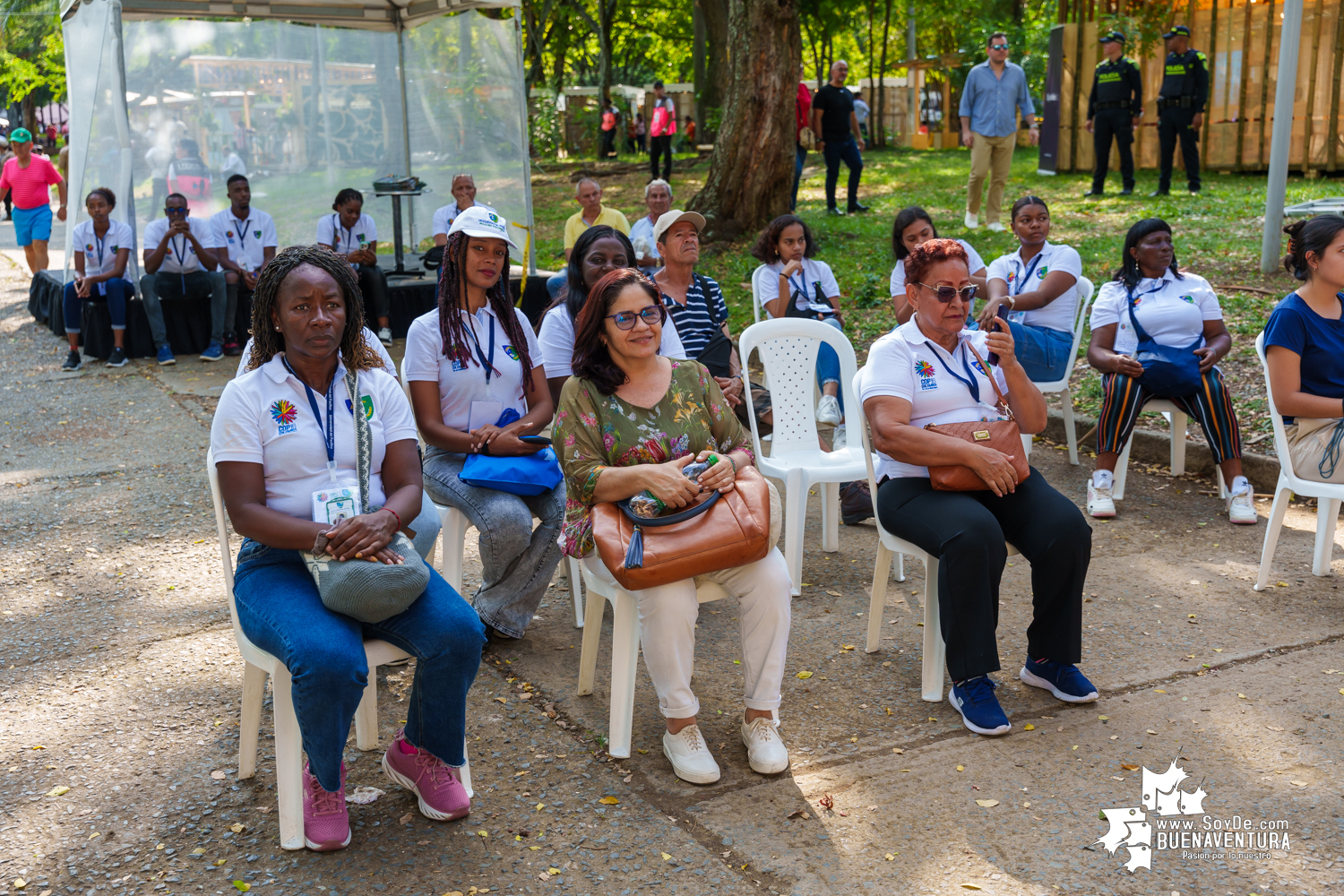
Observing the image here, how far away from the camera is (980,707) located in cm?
359

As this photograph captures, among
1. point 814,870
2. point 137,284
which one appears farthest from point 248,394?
point 137,284

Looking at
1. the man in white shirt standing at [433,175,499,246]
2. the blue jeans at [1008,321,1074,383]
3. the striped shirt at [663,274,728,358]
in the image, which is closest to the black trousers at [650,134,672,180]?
the man in white shirt standing at [433,175,499,246]

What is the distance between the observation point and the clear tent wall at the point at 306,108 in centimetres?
1097

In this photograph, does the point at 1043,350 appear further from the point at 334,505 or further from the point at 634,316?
the point at 334,505

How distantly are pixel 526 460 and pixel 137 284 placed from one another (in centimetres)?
765

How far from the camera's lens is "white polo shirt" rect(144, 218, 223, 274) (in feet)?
33.7

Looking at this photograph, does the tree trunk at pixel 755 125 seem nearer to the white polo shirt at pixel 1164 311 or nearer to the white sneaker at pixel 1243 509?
the white polo shirt at pixel 1164 311

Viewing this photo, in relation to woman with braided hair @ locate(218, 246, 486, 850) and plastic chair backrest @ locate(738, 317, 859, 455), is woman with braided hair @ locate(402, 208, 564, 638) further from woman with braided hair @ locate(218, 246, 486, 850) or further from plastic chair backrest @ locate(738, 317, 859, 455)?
plastic chair backrest @ locate(738, 317, 859, 455)

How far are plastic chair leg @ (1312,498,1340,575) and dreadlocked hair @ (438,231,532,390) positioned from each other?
336cm

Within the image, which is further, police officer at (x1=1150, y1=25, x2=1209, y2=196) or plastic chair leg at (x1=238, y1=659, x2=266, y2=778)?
police officer at (x1=1150, y1=25, x2=1209, y2=196)

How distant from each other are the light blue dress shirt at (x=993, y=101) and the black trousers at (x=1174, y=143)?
6.53 feet

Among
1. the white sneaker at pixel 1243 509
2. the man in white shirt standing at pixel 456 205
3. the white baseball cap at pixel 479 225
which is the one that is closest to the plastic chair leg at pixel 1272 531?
the white sneaker at pixel 1243 509

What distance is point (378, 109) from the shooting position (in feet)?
42.1

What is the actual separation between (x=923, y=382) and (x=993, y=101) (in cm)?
973
